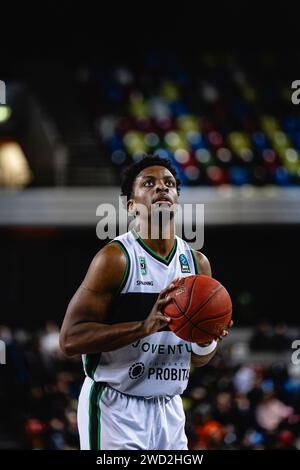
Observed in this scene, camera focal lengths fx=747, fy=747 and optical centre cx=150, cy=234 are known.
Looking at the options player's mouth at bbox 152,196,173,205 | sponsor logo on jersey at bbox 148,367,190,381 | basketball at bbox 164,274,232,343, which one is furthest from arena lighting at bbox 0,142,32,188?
basketball at bbox 164,274,232,343

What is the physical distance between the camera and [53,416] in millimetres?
8734

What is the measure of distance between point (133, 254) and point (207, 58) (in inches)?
614

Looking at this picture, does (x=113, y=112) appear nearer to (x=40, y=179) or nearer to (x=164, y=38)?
(x=40, y=179)

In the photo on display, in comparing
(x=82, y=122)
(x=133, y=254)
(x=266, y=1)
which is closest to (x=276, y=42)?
(x=266, y=1)

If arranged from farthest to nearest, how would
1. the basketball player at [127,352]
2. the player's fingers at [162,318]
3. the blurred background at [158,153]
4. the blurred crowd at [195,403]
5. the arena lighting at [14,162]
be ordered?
the arena lighting at [14,162] → the blurred background at [158,153] → the blurred crowd at [195,403] → the basketball player at [127,352] → the player's fingers at [162,318]

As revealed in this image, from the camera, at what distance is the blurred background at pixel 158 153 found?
516 inches

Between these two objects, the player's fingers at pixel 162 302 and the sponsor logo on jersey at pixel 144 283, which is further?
the sponsor logo on jersey at pixel 144 283

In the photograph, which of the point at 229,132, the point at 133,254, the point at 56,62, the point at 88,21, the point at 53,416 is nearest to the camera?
the point at 133,254

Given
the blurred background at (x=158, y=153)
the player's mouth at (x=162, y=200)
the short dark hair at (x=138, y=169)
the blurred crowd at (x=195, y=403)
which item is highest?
the blurred background at (x=158, y=153)

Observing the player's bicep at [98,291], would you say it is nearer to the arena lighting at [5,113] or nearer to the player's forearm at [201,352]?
the player's forearm at [201,352]

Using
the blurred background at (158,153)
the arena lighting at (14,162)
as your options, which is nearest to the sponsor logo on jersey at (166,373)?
the blurred background at (158,153)

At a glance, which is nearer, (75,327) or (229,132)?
(75,327)

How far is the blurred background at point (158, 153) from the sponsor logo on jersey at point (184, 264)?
6.23 meters

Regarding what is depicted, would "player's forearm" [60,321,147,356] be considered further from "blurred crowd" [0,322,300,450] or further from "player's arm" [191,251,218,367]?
"blurred crowd" [0,322,300,450]
